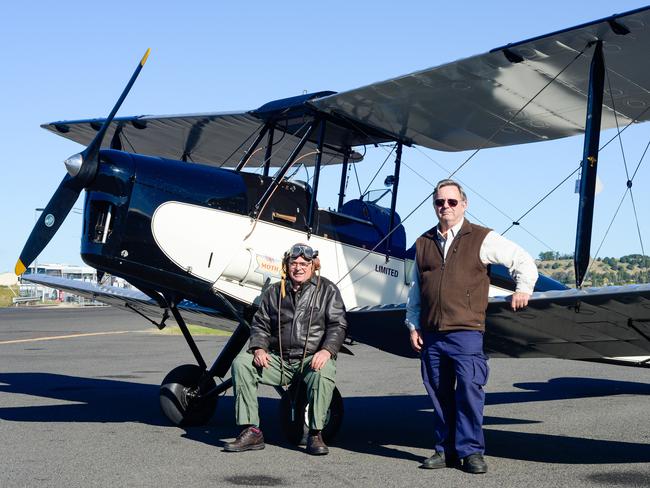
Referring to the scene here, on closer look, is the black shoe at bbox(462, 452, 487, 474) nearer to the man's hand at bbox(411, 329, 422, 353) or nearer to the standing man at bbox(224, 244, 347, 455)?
the man's hand at bbox(411, 329, 422, 353)

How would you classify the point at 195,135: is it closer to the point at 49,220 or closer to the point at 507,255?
the point at 49,220

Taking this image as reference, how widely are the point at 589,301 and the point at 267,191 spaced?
Answer: 120 inches

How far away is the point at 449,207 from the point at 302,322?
1.48m

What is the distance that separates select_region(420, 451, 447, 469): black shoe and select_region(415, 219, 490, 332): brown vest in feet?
2.70

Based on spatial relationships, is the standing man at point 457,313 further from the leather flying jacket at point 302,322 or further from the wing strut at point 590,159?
the wing strut at point 590,159

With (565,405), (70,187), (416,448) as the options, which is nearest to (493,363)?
(565,405)

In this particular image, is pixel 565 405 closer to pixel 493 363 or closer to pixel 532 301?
pixel 532 301

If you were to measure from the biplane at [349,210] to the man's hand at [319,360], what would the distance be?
2.05 ft

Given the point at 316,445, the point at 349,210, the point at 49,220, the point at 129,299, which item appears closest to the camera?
the point at 316,445

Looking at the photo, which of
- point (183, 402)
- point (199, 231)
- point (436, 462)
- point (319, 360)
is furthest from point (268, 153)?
point (436, 462)

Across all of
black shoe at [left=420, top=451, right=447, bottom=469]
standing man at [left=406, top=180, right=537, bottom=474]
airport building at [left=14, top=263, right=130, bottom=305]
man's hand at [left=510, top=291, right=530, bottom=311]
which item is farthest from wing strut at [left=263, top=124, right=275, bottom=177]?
airport building at [left=14, top=263, right=130, bottom=305]

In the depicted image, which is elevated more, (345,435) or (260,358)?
(260,358)

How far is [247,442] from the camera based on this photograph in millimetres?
5930

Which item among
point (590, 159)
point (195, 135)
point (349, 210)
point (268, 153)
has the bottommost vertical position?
point (349, 210)
